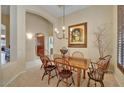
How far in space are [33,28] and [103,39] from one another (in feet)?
12.5

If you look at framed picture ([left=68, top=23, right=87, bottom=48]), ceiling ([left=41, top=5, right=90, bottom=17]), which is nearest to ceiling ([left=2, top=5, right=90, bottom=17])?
ceiling ([left=41, top=5, right=90, bottom=17])

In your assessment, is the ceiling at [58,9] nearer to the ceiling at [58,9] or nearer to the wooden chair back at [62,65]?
the ceiling at [58,9]

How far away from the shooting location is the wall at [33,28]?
6.99 metres

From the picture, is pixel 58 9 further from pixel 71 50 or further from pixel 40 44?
pixel 40 44

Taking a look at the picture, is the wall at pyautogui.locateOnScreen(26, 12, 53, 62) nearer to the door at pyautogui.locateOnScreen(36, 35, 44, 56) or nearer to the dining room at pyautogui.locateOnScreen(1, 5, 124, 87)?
the dining room at pyautogui.locateOnScreen(1, 5, 124, 87)

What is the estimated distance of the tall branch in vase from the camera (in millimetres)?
4816

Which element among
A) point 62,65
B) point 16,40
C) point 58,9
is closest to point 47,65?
point 62,65

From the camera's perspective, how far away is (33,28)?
738cm

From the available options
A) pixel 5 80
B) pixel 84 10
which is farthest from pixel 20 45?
pixel 84 10

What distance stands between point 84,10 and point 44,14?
6.37ft

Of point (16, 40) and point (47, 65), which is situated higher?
point (16, 40)

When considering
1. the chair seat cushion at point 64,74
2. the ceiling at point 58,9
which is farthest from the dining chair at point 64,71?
the ceiling at point 58,9

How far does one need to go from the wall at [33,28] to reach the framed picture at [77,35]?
190cm
